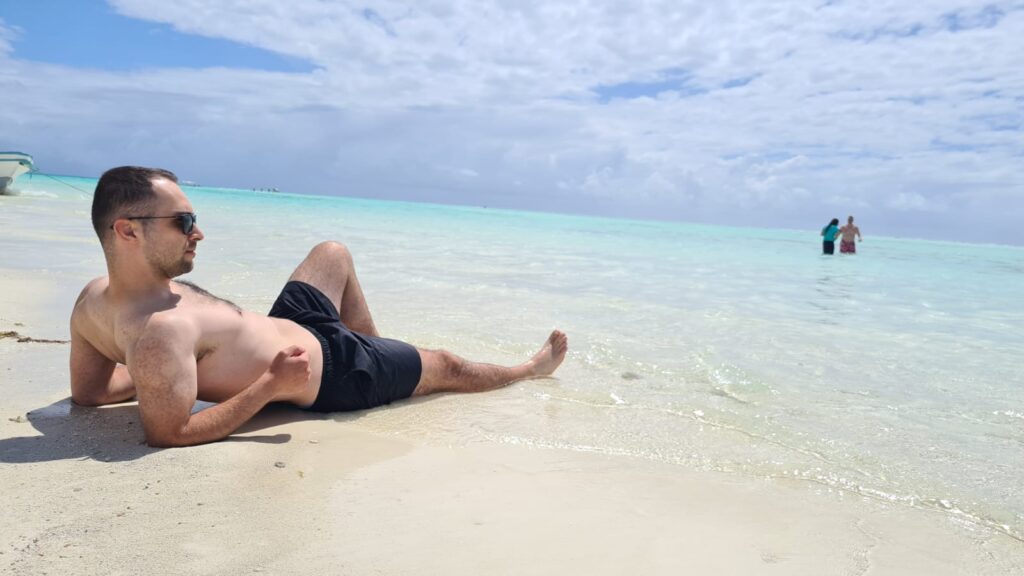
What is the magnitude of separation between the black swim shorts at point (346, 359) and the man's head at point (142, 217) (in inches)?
31.5

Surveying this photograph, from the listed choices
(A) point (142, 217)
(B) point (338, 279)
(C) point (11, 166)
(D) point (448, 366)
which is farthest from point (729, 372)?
(C) point (11, 166)

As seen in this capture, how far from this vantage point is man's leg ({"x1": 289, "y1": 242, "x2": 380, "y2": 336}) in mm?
3547

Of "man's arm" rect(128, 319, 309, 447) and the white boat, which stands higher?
the white boat

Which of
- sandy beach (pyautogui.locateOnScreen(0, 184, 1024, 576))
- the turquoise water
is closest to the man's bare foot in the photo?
the turquoise water

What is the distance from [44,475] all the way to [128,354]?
0.46 metres

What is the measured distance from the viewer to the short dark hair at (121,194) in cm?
251

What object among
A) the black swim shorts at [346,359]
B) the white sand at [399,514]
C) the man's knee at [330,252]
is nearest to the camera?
the white sand at [399,514]

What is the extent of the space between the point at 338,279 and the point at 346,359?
58 centimetres

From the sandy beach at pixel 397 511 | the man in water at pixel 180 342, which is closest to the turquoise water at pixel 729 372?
the sandy beach at pixel 397 511

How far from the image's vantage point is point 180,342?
2490 mm

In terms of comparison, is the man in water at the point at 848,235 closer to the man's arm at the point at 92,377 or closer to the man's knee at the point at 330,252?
the man's knee at the point at 330,252

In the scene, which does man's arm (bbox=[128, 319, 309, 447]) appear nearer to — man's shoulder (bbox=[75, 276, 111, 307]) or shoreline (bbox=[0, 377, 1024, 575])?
shoreline (bbox=[0, 377, 1024, 575])

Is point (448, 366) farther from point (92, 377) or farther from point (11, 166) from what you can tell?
point (11, 166)

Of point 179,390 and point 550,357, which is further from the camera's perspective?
point 550,357
